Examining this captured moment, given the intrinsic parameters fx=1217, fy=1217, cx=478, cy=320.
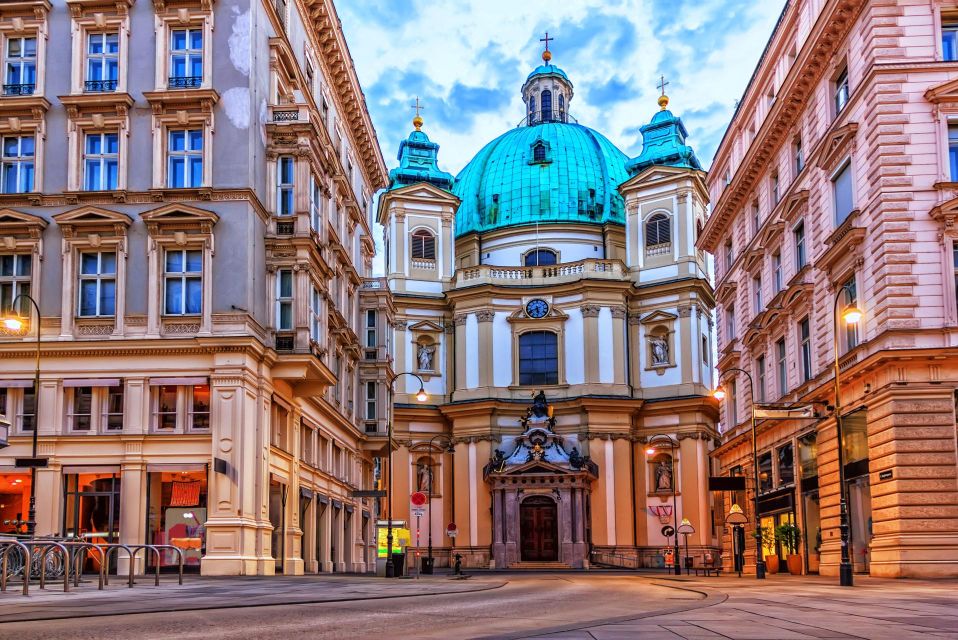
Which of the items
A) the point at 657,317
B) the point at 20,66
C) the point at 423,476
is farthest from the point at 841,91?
the point at 423,476

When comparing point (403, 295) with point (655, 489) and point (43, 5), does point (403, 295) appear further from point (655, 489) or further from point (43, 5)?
point (43, 5)

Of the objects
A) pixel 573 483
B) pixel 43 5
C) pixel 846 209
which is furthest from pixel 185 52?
pixel 573 483

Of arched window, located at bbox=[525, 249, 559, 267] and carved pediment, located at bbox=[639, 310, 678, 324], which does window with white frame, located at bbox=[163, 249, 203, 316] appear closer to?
carved pediment, located at bbox=[639, 310, 678, 324]

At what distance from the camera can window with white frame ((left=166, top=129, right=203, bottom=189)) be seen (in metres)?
39.3

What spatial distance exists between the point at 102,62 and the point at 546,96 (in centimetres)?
6582

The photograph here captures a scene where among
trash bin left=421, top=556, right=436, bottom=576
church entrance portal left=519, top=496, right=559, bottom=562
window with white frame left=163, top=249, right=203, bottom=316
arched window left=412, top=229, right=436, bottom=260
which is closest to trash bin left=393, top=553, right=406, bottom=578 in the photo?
trash bin left=421, top=556, right=436, bottom=576

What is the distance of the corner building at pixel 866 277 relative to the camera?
1357 inches

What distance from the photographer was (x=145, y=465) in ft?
124

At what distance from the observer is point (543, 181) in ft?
291

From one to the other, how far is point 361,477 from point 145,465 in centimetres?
2248

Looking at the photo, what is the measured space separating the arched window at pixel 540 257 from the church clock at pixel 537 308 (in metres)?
5.21

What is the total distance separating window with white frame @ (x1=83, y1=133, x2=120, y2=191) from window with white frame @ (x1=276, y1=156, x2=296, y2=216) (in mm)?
5311

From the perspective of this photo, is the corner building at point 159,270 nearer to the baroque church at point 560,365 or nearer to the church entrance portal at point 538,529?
the baroque church at point 560,365

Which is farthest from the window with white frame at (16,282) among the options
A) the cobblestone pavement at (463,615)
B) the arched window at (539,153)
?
the arched window at (539,153)
